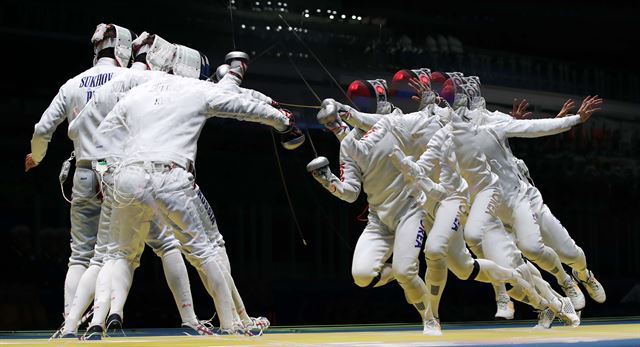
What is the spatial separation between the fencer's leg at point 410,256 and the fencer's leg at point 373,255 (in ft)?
0.44

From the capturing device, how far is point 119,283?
16.4 ft

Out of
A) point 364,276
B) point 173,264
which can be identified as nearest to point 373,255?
point 364,276

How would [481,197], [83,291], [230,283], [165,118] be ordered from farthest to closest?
[481,197]
[230,283]
[83,291]
[165,118]

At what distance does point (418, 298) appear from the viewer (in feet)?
19.0

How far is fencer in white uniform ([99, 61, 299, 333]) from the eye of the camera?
4820mm

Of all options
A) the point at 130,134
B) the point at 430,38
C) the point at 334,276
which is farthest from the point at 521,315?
the point at 130,134

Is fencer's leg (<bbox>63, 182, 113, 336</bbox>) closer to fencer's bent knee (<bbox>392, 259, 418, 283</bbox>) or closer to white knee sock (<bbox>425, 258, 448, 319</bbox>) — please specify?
fencer's bent knee (<bbox>392, 259, 418, 283</bbox>)

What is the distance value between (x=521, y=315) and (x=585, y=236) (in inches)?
48.9

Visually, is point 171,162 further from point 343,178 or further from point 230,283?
point 343,178

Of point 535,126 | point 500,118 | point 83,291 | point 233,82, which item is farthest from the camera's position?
point 500,118

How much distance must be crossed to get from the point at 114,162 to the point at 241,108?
71 cm

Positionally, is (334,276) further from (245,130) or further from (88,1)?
(88,1)

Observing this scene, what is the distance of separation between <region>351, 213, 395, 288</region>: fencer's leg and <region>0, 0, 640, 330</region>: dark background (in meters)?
2.95

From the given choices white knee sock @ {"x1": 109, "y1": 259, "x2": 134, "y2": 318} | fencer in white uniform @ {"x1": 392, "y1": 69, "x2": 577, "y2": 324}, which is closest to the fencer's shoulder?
fencer in white uniform @ {"x1": 392, "y1": 69, "x2": 577, "y2": 324}
